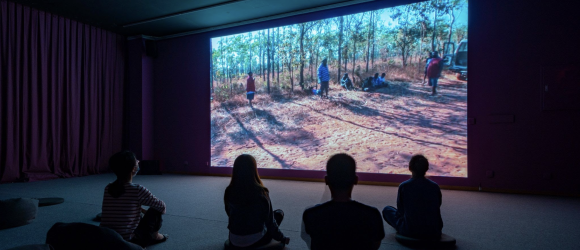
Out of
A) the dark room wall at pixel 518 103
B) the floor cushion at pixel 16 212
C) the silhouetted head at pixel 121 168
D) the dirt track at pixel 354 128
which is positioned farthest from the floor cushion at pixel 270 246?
the dirt track at pixel 354 128

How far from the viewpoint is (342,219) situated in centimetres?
139

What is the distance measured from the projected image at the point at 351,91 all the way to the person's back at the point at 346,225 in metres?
4.12

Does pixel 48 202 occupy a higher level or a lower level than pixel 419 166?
lower

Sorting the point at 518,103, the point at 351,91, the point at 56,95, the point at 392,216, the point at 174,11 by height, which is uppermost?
the point at 174,11

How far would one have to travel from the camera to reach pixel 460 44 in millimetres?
5062

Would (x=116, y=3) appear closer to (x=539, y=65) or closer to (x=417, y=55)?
(x=417, y=55)

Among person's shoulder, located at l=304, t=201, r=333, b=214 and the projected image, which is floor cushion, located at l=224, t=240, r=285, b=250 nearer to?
person's shoulder, located at l=304, t=201, r=333, b=214

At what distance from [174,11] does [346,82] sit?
3.33 meters

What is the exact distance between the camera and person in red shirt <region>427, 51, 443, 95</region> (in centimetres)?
531

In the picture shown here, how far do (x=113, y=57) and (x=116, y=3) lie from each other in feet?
6.37

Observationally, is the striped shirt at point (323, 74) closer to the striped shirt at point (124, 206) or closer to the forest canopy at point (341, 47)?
the forest canopy at point (341, 47)

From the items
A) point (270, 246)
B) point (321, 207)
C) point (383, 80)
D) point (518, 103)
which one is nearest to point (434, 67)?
point (383, 80)

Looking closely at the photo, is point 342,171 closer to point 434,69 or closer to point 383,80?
point 434,69

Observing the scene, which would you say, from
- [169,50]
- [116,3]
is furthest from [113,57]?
[116,3]
